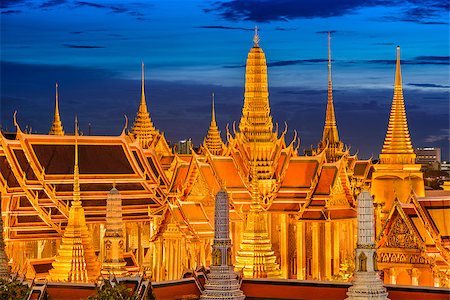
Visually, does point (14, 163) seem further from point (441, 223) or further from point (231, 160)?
point (441, 223)

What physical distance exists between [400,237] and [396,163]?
9.91 metres

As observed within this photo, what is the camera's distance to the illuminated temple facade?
34.3 m

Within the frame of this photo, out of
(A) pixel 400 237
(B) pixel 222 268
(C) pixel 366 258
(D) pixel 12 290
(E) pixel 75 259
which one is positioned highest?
(A) pixel 400 237

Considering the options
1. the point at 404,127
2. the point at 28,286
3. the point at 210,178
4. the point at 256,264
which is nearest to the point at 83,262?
the point at 256,264

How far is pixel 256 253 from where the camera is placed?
103 feet

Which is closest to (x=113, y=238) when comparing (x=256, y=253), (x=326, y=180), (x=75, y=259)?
(x=75, y=259)

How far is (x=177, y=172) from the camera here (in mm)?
38875

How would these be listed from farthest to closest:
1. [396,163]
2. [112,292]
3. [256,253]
A: 1. [396,163]
2. [256,253]
3. [112,292]

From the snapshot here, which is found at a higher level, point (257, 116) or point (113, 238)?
point (257, 116)

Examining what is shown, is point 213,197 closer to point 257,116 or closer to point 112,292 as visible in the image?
point 257,116

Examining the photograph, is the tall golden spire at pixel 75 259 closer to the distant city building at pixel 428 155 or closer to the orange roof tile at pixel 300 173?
the orange roof tile at pixel 300 173

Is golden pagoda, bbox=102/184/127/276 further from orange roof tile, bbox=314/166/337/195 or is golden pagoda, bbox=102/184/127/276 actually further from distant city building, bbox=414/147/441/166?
distant city building, bbox=414/147/441/166

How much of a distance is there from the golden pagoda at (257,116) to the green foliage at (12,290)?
15.7 meters

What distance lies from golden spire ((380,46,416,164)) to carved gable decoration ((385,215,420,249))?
32.3 ft
